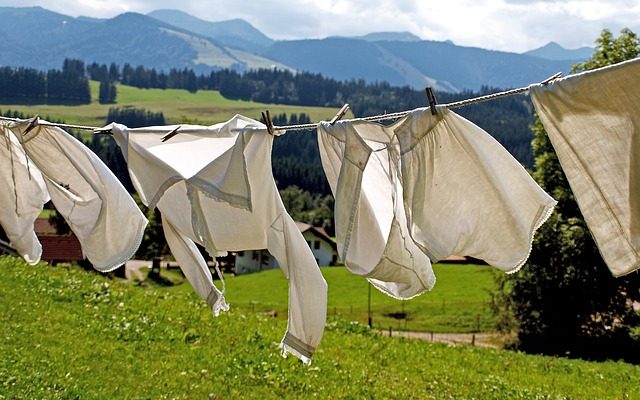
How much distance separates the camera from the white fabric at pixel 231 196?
5762 mm

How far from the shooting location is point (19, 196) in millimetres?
Answer: 7355

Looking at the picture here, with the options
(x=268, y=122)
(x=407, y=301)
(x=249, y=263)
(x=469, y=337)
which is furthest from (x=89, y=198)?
(x=249, y=263)

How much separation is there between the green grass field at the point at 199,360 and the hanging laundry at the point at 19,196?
7.59 feet

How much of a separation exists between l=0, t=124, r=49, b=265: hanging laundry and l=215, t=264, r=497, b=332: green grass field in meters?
29.5

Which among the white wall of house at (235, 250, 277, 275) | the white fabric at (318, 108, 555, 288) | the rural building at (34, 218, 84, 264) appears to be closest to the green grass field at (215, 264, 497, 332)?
the rural building at (34, 218, 84, 264)

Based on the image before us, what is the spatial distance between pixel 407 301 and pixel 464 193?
45.9 meters

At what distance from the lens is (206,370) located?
1087 centimetres

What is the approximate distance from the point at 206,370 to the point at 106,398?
1992 mm

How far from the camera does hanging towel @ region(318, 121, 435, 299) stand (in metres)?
5.39

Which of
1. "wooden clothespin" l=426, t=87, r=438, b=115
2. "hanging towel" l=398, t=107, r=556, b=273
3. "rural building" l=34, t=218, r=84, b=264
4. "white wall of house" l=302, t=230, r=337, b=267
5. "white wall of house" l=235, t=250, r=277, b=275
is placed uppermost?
"wooden clothespin" l=426, t=87, r=438, b=115

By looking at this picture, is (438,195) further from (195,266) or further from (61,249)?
(61,249)

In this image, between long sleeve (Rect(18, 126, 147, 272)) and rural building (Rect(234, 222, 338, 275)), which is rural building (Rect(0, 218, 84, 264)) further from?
long sleeve (Rect(18, 126, 147, 272))

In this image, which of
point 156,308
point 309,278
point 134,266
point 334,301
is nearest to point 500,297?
point 334,301

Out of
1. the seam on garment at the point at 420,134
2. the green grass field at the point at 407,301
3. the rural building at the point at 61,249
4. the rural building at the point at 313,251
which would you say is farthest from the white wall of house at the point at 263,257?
the seam on garment at the point at 420,134
